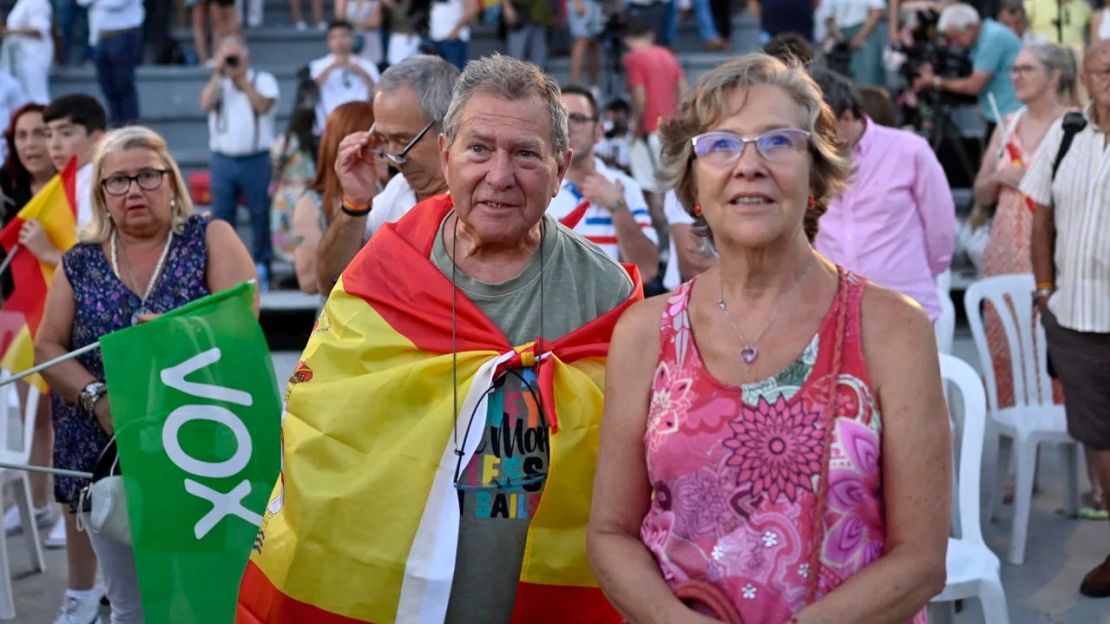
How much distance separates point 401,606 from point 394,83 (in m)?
1.54

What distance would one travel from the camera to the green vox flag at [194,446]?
3984 millimetres

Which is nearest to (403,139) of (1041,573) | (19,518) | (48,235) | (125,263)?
(125,263)

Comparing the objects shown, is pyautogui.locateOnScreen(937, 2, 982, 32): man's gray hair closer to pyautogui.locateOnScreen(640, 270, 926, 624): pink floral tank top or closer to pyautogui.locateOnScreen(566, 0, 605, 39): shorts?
pyautogui.locateOnScreen(566, 0, 605, 39): shorts

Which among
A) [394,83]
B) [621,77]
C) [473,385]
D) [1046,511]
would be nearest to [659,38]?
[621,77]

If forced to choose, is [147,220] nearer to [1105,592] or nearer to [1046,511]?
[1105,592]

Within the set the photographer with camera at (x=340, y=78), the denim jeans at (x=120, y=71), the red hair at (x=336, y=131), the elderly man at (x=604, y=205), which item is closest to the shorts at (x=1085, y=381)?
the elderly man at (x=604, y=205)

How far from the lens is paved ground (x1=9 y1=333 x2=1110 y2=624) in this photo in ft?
18.3

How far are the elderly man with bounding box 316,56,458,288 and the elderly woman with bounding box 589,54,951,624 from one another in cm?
126

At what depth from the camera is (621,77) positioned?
13.6 meters

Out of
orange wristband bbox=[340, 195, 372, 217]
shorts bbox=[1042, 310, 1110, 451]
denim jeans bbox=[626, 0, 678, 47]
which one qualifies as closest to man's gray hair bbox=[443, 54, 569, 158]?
orange wristband bbox=[340, 195, 372, 217]

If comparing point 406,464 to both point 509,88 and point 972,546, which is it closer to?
point 509,88

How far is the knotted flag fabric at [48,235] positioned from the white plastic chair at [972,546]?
11.1ft

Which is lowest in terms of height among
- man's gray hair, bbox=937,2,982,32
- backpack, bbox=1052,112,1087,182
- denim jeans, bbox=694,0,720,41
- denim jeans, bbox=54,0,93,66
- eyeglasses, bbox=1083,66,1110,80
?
denim jeans, bbox=54,0,93,66

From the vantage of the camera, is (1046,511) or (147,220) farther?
(1046,511)
